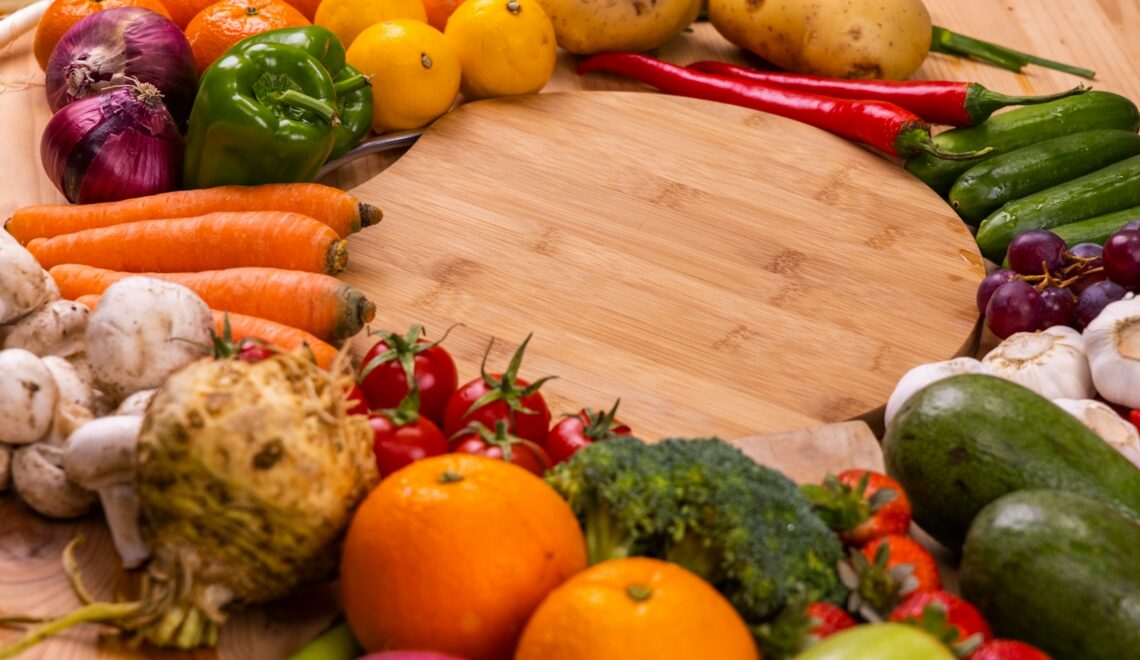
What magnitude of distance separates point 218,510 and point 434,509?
0.25 metres

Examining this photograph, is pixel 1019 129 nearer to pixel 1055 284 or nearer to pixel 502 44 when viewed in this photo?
pixel 1055 284

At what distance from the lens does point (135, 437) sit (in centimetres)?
171

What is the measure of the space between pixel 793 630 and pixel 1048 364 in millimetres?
940

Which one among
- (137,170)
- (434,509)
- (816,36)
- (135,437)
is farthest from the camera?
(816,36)

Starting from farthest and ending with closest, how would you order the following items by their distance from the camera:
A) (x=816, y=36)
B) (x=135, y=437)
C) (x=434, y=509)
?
(x=816, y=36)
(x=135, y=437)
(x=434, y=509)

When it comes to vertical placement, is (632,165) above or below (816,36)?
below

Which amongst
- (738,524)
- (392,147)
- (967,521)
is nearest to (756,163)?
(392,147)

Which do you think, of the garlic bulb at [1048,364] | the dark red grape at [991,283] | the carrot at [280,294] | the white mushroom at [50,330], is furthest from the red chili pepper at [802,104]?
the white mushroom at [50,330]

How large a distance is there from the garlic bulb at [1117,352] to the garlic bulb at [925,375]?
0.57 ft

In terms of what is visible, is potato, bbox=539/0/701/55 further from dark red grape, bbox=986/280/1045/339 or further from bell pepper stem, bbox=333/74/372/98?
dark red grape, bbox=986/280/1045/339

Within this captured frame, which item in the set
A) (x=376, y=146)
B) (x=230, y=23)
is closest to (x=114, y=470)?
(x=376, y=146)

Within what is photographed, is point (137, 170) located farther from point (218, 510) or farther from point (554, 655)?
point (554, 655)

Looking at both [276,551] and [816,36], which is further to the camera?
[816,36]

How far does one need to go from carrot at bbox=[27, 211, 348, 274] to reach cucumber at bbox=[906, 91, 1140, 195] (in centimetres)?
136
